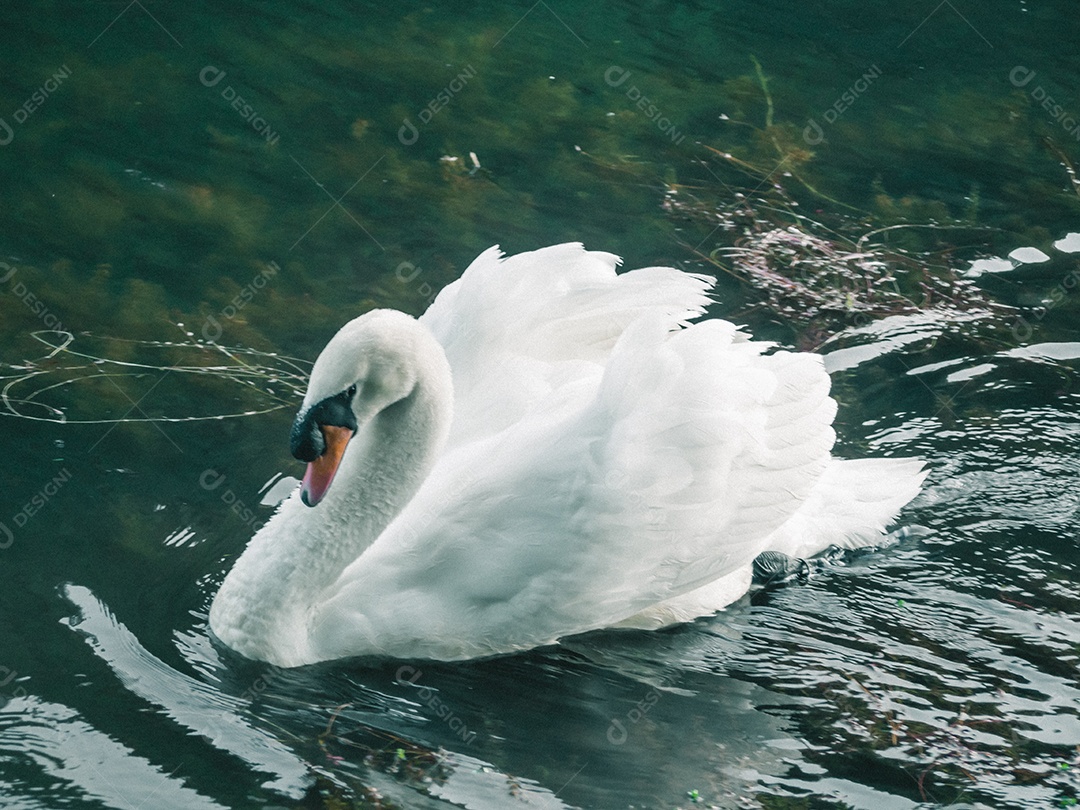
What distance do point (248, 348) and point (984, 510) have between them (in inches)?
132

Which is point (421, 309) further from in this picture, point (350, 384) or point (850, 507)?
point (350, 384)

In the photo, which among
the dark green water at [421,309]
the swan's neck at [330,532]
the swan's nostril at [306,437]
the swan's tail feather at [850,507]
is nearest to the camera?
the swan's nostril at [306,437]

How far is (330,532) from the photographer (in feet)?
16.3

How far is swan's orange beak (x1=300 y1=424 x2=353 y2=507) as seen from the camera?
4.68 meters

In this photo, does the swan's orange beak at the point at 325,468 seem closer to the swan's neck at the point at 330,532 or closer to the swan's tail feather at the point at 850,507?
the swan's neck at the point at 330,532

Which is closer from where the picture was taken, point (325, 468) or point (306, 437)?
point (306, 437)

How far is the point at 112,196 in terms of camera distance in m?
7.88

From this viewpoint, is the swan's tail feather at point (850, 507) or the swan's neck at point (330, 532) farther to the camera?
the swan's tail feather at point (850, 507)

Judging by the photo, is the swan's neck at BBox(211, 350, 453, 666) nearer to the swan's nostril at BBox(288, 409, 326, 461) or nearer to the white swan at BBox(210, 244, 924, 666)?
the white swan at BBox(210, 244, 924, 666)

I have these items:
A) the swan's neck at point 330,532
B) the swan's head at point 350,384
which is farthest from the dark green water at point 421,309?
the swan's head at point 350,384

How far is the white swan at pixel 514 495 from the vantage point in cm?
480

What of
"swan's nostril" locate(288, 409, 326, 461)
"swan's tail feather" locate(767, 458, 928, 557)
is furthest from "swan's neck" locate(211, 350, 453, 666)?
"swan's tail feather" locate(767, 458, 928, 557)

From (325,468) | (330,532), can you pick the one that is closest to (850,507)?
(330,532)

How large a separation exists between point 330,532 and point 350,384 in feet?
2.02
